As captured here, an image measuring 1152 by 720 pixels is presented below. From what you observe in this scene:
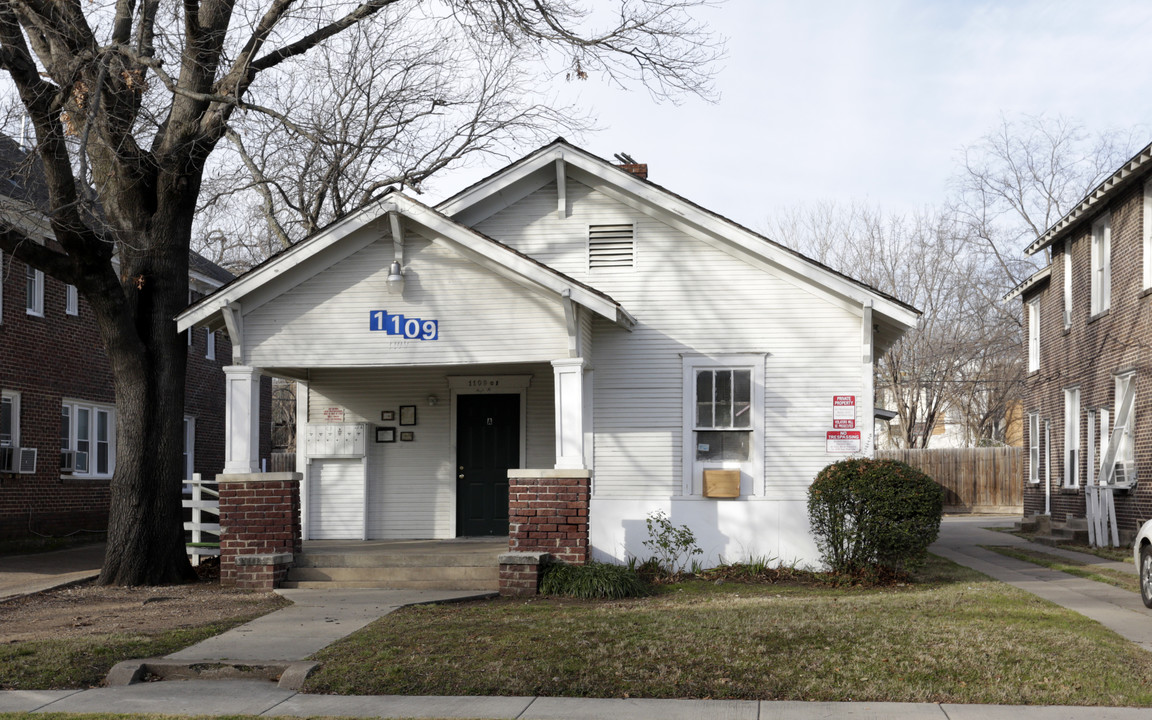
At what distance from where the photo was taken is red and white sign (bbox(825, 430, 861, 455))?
14.4m

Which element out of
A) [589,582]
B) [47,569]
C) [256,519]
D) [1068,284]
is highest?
[1068,284]

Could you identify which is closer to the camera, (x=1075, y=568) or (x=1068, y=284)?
(x=1075, y=568)

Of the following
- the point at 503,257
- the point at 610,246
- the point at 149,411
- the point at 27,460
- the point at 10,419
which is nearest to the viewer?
the point at 503,257

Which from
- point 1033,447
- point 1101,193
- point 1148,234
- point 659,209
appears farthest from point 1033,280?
point 659,209

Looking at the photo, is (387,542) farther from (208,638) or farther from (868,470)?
(868,470)

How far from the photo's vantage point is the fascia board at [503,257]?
41.7 ft

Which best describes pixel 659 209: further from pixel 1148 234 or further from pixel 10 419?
pixel 10 419

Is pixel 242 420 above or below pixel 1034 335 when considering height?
below

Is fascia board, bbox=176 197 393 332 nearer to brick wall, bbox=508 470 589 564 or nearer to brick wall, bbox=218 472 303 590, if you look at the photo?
brick wall, bbox=218 472 303 590

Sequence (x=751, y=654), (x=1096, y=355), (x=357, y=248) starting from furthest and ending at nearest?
1. (x=1096, y=355)
2. (x=357, y=248)
3. (x=751, y=654)

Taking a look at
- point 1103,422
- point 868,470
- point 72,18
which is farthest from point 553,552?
point 1103,422

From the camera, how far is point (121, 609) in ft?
38.3

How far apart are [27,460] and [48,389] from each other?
1918 mm

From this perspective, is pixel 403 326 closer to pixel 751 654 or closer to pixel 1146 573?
pixel 751 654
